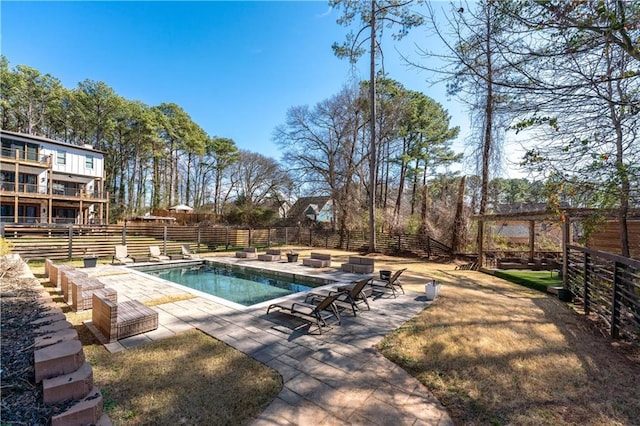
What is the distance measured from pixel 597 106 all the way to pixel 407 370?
434 cm

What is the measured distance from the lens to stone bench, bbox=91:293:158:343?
3982 mm

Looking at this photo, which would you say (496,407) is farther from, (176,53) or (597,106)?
(176,53)

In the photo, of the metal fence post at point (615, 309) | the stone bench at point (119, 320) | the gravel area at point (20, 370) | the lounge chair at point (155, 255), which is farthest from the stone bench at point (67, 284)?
the metal fence post at point (615, 309)

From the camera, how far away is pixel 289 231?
856 inches

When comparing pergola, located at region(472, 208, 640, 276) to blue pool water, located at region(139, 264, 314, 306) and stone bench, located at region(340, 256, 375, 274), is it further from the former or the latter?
blue pool water, located at region(139, 264, 314, 306)

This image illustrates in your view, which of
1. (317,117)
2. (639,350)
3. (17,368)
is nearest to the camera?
(17,368)

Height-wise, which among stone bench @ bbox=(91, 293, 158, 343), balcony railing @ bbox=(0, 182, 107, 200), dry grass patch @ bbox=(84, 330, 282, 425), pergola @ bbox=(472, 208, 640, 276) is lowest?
dry grass patch @ bbox=(84, 330, 282, 425)

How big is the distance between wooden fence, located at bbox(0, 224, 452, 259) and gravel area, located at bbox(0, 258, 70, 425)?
9.37m

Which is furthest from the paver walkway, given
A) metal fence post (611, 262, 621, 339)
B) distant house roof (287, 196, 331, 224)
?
distant house roof (287, 196, 331, 224)

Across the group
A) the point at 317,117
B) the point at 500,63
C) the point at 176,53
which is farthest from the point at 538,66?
the point at 317,117

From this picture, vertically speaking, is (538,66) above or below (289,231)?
above

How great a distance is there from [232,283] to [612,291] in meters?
9.65

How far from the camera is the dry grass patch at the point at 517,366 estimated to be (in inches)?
106

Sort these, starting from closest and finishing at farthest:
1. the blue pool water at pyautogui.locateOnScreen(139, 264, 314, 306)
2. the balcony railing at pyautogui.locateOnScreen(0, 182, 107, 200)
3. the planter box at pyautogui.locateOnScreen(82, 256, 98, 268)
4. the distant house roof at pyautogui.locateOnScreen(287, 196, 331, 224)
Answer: the blue pool water at pyautogui.locateOnScreen(139, 264, 314, 306) < the planter box at pyautogui.locateOnScreen(82, 256, 98, 268) < the balcony railing at pyautogui.locateOnScreen(0, 182, 107, 200) < the distant house roof at pyautogui.locateOnScreen(287, 196, 331, 224)
